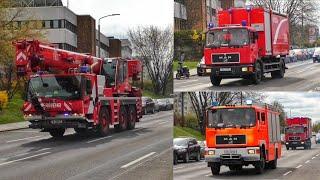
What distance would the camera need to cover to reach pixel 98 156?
574 cm

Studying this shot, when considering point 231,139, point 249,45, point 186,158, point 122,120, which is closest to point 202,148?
point 186,158

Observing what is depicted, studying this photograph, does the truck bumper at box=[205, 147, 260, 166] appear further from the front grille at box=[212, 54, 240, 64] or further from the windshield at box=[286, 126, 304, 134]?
the front grille at box=[212, 54, 240, 64]

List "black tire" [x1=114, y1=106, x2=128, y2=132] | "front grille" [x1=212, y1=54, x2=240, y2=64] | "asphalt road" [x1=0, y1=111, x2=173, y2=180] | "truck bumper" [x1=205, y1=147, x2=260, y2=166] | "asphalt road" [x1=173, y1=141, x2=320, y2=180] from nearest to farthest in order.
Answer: "asphalt road" [x1=173, y1=141, x2=320, y2=180]
"truck bumper" [x1=205, y1=147, x2=260, y2=166]
"front grille" [x1=212, y1=54, x2=240, y2=64]
"asphalt road" [x1=0, y1=111, x2=173, y2=180]
"black tire" [x1=114, y1=106, x2=128, y2=132]

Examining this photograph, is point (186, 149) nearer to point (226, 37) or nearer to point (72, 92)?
point (226, 37)

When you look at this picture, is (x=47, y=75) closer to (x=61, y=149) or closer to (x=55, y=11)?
(x=61, y=149)

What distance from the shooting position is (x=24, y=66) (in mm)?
8219

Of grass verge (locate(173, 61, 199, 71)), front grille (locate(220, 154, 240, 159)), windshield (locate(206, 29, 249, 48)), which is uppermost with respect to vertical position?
windshield (locate(206, 29, 249, 48))

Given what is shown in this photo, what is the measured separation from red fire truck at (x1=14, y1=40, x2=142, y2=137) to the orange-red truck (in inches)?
77.5

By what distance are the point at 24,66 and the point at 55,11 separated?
3.44 meters

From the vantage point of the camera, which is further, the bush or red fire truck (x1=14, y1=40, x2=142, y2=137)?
red fire truck (x1=14, y1=40, x2=142, y2=137)

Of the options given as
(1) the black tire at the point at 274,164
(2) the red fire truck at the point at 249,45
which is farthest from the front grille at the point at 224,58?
(1) the black tire at the point at 274,164

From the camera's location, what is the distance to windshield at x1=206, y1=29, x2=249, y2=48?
3.76 meters

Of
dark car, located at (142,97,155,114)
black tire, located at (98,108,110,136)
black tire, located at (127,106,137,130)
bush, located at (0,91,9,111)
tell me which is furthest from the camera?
black tire, located at (98,108,110,136)

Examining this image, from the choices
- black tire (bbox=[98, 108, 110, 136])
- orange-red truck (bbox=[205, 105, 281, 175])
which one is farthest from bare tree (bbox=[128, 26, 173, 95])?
black tire (bbox=[98, 108, 110, 136])
